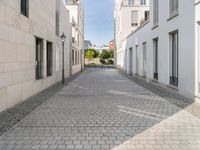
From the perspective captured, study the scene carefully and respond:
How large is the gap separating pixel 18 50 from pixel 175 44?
6676 mm

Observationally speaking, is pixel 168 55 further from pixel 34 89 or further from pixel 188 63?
pixel 34 89

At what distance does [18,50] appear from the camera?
8.93 m

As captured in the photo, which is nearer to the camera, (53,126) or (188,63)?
(53,126)

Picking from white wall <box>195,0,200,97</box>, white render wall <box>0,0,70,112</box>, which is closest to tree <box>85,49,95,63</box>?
white render wall <box>0,0,70,112</box>

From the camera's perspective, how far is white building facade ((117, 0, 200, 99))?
364 inches

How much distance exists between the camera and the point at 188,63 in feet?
32.1

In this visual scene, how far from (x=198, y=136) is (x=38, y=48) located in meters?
8.88

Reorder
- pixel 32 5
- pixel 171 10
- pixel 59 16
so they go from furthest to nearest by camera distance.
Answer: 1. pixel 59 16
2. pixel 171 10
3. pixel 32 5

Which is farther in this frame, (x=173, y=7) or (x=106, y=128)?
(x=173, y=7)

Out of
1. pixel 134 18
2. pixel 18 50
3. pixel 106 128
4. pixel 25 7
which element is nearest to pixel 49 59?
pixel 25 7

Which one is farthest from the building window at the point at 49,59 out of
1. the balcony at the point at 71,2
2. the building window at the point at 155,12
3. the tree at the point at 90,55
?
the tree at the point at 90,55

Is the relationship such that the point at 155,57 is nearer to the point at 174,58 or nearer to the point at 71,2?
the point at 174,58

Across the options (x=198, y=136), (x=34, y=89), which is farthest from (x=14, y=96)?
(x=198, y=136)

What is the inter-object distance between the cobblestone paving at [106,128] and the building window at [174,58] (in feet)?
10.3
